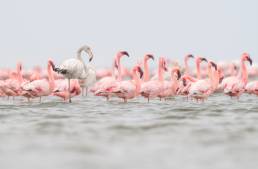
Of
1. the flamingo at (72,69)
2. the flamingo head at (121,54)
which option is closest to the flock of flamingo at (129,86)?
the flamingo at (72,69)

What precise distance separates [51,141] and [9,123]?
8.81 ft

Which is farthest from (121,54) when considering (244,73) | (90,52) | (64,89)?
(244,73)

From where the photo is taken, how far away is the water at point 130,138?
743 centimetres

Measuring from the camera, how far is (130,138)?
931 centimetres

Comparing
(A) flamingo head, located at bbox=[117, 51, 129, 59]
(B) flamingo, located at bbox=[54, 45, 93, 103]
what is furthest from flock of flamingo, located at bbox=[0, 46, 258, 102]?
(A) flamingo head, located at bbox=[117, 51, 129, 59]

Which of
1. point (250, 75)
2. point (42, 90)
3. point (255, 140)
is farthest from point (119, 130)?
point (250, 75)

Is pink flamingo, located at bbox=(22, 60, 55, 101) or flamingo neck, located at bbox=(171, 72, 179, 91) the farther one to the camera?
flamingo neck, located at bbox=(171, 72, 179, 91)

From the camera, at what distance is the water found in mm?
7426

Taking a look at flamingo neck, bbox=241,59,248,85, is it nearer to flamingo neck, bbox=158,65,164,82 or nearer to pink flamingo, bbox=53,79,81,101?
flamingo neck, bbox=158,65,164,82

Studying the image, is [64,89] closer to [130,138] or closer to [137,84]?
[137,84]

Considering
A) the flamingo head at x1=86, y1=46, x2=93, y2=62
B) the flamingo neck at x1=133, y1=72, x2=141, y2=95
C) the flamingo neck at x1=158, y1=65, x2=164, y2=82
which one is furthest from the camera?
the flamingo head at x1=86, y1=46, x2=93, y2=62

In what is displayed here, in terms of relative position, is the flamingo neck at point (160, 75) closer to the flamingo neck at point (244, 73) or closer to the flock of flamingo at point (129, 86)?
the flock of flamingo at point (129, 86)

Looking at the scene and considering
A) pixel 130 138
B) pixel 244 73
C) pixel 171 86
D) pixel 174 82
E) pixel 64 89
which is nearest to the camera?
pixel 130 138

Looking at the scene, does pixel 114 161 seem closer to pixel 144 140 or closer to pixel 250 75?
pixel 144 140
